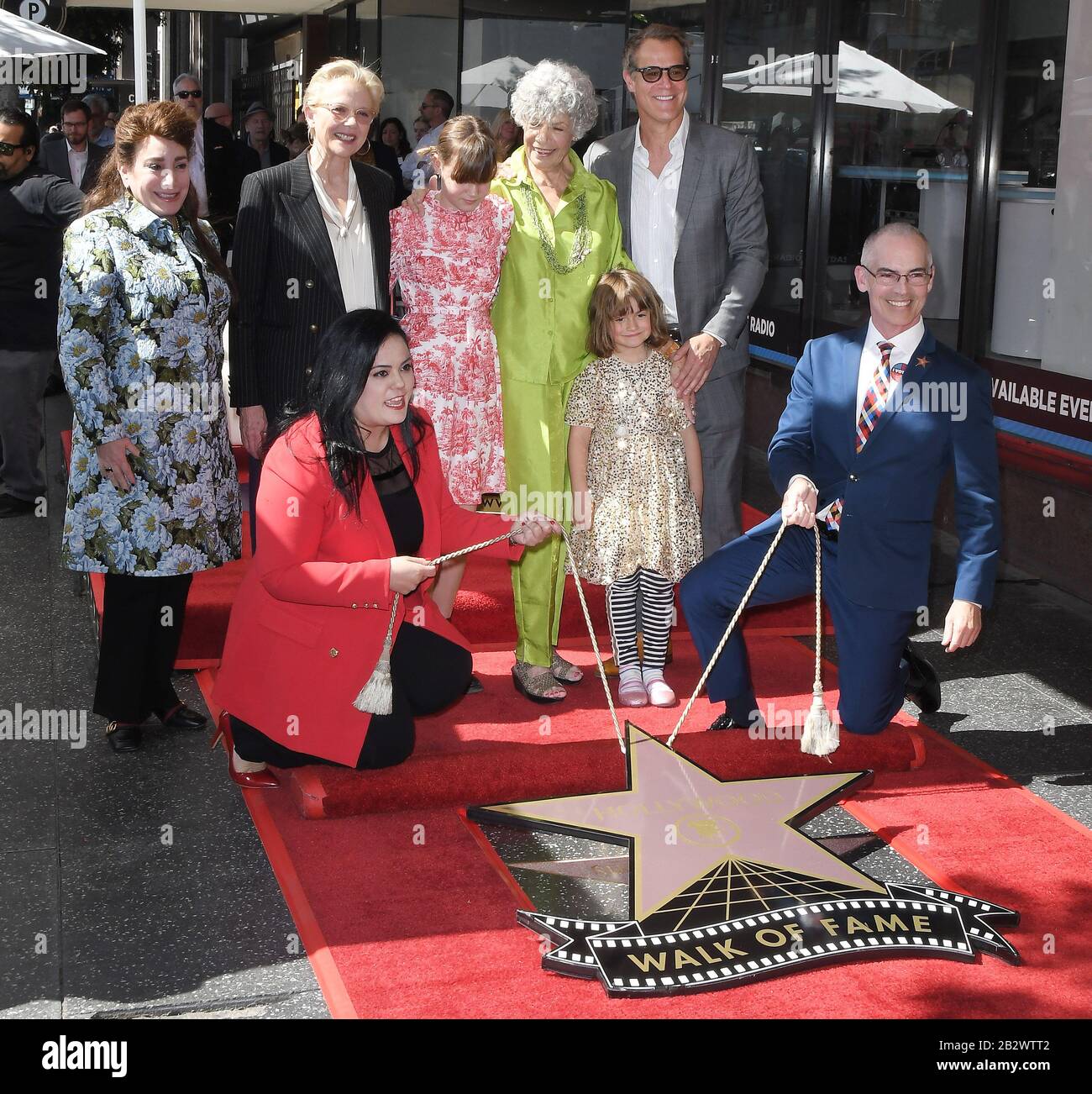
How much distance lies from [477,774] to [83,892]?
1095mm

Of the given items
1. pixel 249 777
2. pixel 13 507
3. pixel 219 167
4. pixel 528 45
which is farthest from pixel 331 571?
pixel 528 45

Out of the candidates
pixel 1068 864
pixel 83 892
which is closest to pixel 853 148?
pixel 1068 864

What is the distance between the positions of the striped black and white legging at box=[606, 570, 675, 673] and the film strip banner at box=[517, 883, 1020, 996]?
1.67 m

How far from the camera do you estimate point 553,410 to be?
4.84 m

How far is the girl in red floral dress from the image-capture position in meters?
4.53

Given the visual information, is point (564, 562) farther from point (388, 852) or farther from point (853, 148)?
point (853, 148)

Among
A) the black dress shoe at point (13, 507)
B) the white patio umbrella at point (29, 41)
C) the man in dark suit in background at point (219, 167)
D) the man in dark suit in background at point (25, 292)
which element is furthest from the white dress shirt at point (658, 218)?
the man in dark suit in background at point (219, 167)

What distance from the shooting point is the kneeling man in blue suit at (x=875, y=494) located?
4.12 metres

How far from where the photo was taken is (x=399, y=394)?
12.9ft

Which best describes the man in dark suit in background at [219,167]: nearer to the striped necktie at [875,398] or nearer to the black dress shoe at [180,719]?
the black dress shoe at [180,719]

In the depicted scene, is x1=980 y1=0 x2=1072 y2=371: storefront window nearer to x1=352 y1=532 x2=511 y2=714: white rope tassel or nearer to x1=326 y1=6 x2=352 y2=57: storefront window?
x1=352 y1=532 x2=511 y2=714: white rope tassel

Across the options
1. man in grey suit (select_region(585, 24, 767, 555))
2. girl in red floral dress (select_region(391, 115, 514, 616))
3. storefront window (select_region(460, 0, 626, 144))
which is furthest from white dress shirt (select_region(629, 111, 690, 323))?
storefront window (select_region(460, 0, 626, 144))

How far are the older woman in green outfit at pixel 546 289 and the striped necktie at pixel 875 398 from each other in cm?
97

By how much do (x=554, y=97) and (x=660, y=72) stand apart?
0.50 meters
